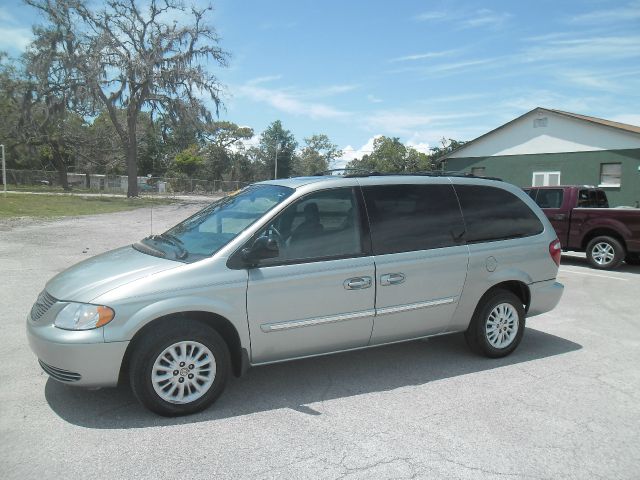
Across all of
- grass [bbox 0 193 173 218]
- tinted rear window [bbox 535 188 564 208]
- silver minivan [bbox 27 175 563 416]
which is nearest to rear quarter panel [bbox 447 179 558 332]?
silver minivan [bbox 27 175 563 416]

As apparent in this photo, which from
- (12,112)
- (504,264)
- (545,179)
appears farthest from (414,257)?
(12,112)

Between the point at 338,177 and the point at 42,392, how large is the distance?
3.06 m

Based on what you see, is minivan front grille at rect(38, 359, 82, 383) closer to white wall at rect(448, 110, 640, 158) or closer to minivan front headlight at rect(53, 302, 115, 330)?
minivan front headlight at rect(53, 302, 115, 330)

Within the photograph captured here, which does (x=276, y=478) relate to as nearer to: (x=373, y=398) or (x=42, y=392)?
(x=373, y=398)

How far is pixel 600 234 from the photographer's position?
453 inches

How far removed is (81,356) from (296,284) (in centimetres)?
161

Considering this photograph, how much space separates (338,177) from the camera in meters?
4.78

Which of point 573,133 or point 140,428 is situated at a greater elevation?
point 573,133

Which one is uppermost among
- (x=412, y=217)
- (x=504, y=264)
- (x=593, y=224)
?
(x=412, y=217)

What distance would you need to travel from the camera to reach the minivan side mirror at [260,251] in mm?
3936

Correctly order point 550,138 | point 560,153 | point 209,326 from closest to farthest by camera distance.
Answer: point 209,326, point 560,153, point 550,138

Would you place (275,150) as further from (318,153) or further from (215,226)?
(215,226)

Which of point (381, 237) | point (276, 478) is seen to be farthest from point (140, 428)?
point (381, 237)

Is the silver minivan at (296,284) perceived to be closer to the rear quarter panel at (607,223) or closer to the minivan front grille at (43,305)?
the minivan front grille at (43,305)
